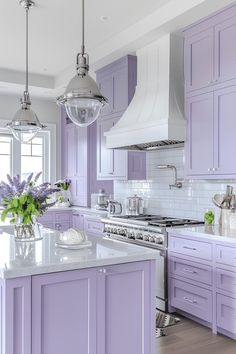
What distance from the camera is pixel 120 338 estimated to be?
2205mm

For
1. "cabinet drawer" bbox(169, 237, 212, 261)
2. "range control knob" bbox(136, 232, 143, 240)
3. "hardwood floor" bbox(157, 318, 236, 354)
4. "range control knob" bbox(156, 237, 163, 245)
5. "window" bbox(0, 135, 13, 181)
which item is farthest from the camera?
"window" bbox(0, 135, 13, 181)

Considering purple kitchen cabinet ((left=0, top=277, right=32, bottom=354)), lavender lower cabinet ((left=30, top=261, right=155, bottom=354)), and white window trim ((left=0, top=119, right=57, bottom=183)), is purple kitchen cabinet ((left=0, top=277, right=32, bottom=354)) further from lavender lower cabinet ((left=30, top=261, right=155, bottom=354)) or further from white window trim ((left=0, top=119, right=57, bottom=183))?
white window trim ((left=0, top=119, right=57, bottom=183))

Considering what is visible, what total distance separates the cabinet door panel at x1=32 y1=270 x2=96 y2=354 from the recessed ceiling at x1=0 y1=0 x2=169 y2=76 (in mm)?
2868

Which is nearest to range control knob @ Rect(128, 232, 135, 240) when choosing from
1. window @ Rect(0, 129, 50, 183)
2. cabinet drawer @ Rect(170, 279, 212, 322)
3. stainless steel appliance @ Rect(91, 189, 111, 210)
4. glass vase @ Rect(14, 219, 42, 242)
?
cabinet drawer @ Rect(170, 279, 212, 322)

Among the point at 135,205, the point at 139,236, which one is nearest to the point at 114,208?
the point at 135,205

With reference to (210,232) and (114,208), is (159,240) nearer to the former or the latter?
(210,232)

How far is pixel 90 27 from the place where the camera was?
4.38 meters

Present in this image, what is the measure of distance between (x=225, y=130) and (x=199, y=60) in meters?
0.83

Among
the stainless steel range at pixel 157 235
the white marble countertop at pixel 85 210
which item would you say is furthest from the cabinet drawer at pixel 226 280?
A: the white marble countertop at pixel 85 210

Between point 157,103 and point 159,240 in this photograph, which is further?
point 157,103

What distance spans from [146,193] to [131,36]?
2.05 metres

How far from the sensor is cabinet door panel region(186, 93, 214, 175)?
376 centimetres

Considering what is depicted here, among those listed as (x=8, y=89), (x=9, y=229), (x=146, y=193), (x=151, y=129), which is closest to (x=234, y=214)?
(x=151, y=129)

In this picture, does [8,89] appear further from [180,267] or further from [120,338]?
[120,338]
